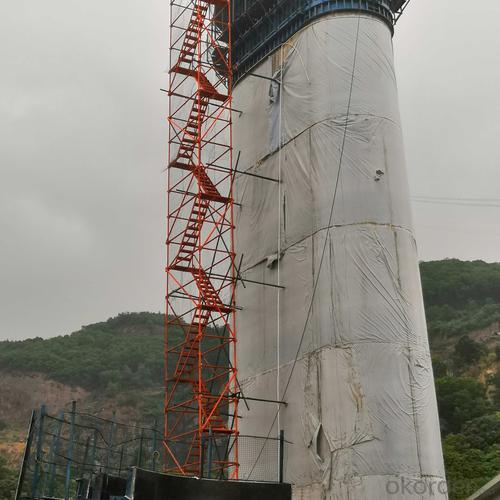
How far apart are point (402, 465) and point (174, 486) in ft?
22.2

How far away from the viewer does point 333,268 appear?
22.7 metres

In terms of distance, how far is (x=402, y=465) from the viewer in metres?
20.0

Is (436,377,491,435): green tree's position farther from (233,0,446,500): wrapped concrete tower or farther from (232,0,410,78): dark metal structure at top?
(232,0,410,78): dark metal structure at top

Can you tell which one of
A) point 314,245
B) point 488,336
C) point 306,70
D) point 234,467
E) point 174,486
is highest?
point 488,336

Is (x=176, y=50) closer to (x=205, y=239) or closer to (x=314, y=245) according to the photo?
(x=205, y=239)

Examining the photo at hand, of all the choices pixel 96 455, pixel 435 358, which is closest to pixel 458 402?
pixel 435 358

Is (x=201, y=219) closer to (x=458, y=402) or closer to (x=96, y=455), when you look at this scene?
(x=96, y=455)

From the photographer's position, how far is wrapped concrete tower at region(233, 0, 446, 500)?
20.6 metres

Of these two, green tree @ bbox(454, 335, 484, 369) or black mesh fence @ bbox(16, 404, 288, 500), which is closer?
black mesh fence @ bbox(16, 404, 288, 500)

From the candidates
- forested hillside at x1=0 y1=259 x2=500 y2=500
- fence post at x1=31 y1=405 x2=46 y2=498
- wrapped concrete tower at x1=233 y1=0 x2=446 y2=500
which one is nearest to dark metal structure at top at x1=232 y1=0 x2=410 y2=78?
wrapped concrete tower at x1=233 y1=0 x2=446 y2=500

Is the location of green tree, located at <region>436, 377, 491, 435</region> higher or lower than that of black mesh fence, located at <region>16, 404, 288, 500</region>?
higher

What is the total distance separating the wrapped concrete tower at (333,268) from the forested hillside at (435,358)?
3204 cm

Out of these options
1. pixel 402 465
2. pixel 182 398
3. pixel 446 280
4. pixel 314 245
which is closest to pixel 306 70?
pixel 314 245

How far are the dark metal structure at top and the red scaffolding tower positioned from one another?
587 mm
